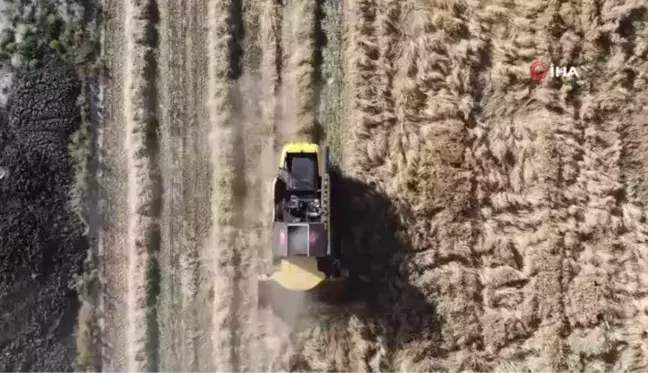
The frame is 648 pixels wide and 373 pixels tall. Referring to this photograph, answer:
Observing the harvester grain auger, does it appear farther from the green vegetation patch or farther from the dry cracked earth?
the green vegetation patch

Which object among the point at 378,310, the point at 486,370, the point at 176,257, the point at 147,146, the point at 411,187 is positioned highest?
the point at 147,146

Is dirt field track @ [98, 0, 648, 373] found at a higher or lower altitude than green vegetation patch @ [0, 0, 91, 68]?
lower

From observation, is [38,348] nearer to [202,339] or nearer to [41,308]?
[41,308]

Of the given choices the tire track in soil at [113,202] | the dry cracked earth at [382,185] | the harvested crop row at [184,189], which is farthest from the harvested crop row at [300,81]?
the tire track in soil at [113,202]

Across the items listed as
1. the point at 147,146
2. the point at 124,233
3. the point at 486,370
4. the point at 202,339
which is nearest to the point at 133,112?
the point at 147,146

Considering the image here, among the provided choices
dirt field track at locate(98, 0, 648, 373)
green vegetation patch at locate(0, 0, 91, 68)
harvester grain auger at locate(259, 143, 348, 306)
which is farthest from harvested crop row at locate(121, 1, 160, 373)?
harvester grain auger at locate(259, 143, 348, 306)
